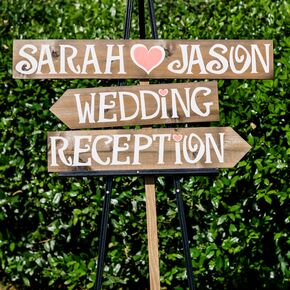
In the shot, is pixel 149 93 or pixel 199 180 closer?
pixel 149 93

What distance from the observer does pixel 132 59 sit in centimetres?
370

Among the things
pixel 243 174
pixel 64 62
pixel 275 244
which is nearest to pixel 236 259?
pixel 275 244

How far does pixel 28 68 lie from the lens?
144 inches

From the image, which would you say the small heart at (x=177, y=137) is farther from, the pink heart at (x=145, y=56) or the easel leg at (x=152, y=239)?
the pink heart at (x=145, y=56)

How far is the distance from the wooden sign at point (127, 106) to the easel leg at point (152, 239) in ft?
1.11

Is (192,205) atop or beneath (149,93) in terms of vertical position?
beneath

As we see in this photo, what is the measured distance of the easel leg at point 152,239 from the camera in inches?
146

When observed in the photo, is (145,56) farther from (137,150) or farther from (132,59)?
(137,150)

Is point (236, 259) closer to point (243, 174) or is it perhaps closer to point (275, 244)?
point (275, 244)

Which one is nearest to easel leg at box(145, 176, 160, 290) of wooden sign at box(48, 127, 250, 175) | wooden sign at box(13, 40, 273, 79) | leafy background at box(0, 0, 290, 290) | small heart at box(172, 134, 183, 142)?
wooden sign at box(48, 127, 250, 175)

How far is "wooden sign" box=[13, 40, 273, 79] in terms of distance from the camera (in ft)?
12.0

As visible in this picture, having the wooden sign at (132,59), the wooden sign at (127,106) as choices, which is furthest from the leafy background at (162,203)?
the wooden sign at (127,106)

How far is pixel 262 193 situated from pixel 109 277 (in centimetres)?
125

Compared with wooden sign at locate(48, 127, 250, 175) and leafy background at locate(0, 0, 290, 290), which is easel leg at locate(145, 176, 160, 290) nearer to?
wooden sign at locate(48, 127, 250, 175)
